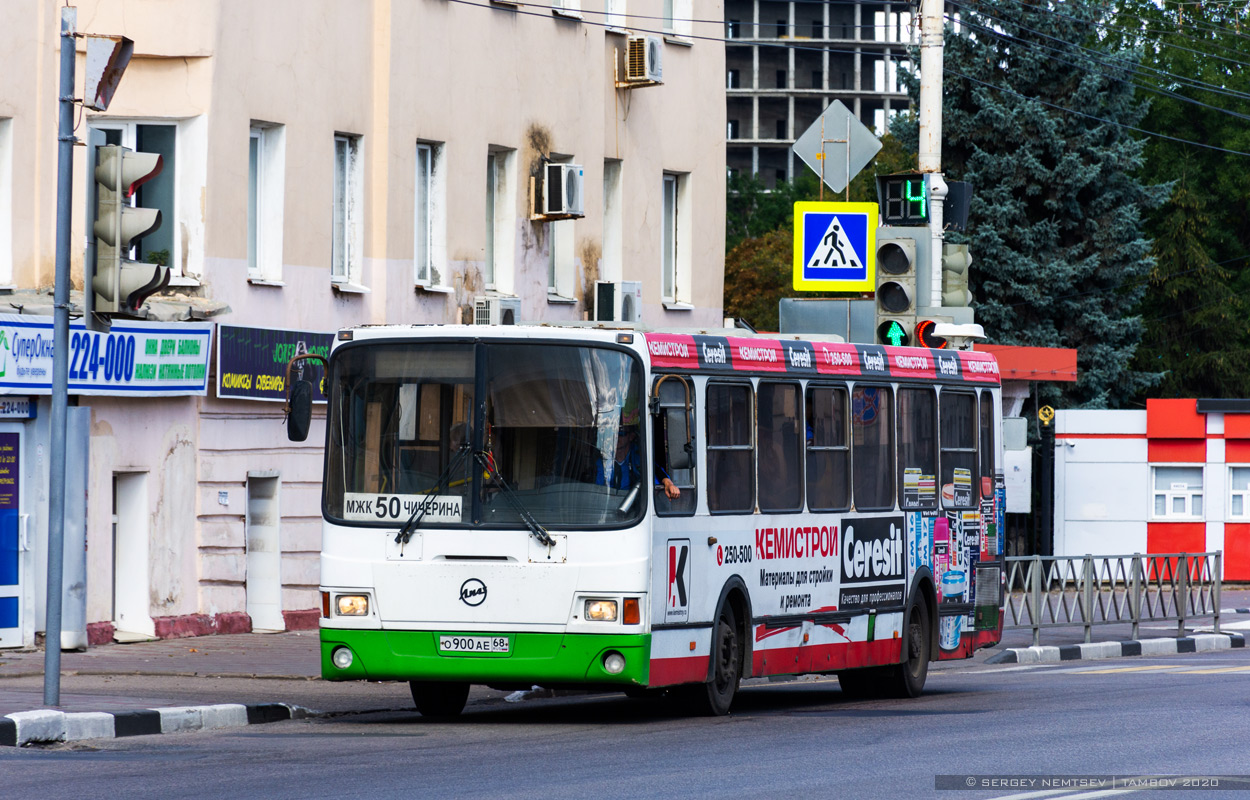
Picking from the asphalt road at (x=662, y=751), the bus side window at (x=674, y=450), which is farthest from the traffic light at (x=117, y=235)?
the bus side window at (x=674, y=450)

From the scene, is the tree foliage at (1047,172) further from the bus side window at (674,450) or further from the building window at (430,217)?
the bus side window at (674,450)

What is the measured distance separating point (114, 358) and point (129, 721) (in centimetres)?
880

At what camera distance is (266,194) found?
24.7 metres

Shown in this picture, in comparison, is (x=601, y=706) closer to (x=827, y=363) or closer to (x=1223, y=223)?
(x=827, y=363)

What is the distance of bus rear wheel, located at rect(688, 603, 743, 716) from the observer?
15.3m

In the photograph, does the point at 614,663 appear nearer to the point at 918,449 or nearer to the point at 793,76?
the point at 918,449

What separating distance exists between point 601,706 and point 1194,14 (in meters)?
55.6

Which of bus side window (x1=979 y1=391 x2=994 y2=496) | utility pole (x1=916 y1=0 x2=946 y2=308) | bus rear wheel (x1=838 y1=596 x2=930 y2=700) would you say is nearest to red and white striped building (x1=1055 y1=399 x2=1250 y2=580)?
utility pole (x1=916 y1=0 x2=946 y2=308)

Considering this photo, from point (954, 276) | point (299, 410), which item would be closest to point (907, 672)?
point (954, 276)

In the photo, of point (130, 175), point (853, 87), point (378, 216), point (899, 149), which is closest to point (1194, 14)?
point (899, 149)

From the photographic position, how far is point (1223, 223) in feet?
216

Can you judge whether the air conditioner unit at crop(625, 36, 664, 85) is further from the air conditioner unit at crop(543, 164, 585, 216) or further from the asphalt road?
the asphalt road

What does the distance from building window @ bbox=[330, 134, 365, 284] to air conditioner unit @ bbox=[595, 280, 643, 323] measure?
476 cm

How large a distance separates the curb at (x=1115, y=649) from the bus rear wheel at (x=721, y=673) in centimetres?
929
